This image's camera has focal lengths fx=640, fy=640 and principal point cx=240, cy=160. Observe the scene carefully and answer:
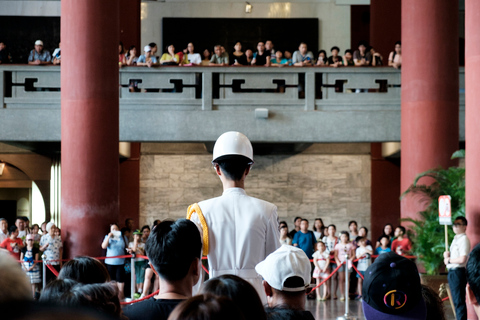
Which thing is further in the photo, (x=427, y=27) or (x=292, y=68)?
(x=292, y=68)

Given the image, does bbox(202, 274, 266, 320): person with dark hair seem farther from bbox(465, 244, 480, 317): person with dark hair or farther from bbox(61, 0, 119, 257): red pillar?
bbox(61, 0, 119, 257): red pillar

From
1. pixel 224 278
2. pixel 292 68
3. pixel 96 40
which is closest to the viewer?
pixel 224 278

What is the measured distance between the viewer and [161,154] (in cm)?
1973

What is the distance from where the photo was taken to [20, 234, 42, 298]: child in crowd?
36.3 feet

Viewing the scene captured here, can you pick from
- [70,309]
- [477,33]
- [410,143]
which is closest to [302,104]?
[410,143]

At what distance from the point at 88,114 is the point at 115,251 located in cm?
269

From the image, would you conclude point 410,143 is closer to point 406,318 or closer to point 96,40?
point 96,40

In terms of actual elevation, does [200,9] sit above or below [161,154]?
above

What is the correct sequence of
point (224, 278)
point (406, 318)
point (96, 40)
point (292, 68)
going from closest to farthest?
point (224, 278), point (406, 318), point (96, 40), point (292, 68)

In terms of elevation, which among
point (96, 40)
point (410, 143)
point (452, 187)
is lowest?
point (452, 187)

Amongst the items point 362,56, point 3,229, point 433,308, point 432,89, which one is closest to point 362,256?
point 432,89

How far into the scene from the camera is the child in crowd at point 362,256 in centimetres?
1228

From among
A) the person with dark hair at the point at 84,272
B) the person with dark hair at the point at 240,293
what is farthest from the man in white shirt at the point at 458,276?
the person with dark hair at the point at 240,293

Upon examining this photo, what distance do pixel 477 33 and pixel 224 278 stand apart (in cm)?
806
